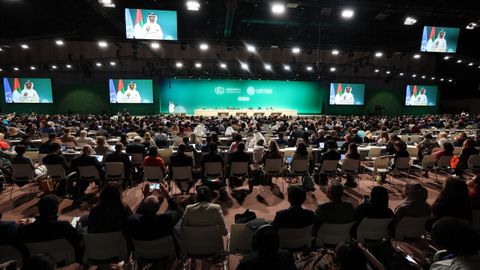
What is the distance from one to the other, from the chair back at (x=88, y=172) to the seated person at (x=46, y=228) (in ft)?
10.3

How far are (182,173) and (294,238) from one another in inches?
127

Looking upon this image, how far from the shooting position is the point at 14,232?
2.61 meters

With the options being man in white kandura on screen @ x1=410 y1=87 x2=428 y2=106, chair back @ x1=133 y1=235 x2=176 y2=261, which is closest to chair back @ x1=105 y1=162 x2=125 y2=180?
chair back @ x1=133 y1=235 x2=176 y2=261

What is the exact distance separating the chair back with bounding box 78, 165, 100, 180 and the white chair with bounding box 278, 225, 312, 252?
4.55 meters

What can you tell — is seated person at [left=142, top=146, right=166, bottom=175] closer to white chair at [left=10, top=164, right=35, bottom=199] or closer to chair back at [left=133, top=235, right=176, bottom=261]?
white chair at [left=10, top=164, right=35, bottom=199]

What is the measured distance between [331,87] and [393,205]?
851 inches

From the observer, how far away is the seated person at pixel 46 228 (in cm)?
259

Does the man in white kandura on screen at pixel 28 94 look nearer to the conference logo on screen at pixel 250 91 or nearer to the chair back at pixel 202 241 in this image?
the conference logo on screen at pixel 250 91

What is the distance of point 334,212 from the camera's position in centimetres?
314

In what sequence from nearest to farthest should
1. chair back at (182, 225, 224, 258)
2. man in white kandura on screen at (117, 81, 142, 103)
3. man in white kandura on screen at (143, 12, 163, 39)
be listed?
chair back at (182, 225, 224, 258)
man in white kandura on screen at (143, 12, 163, 39)
man in white kandura on screen at (117, 81, 142, 103)

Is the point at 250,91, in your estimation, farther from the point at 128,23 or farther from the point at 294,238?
the point at 294,238

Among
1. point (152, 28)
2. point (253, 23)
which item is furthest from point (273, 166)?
point (253, 23)

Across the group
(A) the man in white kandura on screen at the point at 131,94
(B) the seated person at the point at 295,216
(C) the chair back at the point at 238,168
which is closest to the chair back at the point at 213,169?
(C) the chair back at the point at 238,168

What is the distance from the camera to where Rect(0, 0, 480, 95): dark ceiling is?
11375 millimetres
